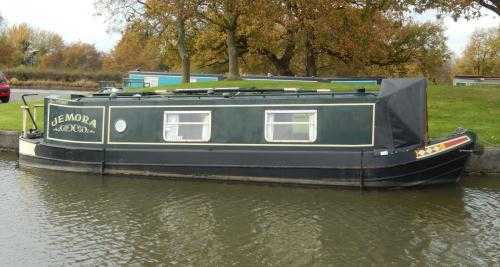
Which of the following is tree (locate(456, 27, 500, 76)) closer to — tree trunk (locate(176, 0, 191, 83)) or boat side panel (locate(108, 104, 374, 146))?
tree trunk (locate(176, 0, 191, 83))

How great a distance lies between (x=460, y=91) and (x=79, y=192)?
15.0 meters

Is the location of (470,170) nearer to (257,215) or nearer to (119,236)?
(257,215)

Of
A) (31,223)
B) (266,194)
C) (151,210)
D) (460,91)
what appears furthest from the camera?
(460,91)

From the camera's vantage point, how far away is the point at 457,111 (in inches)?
674

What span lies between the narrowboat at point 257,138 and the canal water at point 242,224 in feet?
1.44

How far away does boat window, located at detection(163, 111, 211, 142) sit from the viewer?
42.7 ft

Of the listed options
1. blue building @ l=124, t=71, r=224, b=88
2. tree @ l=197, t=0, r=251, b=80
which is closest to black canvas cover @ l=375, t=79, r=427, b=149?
tree @ l=197, t=0, r=251, b=80

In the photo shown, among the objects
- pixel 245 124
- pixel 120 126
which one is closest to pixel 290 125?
pixel 245 124

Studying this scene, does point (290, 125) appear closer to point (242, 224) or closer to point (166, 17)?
point (242, 224)

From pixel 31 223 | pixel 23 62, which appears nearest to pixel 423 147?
pixel 31 223

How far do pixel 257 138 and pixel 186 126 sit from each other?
5.74 ft

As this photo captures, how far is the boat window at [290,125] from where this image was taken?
40.2 feet

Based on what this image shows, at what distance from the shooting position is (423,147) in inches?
450

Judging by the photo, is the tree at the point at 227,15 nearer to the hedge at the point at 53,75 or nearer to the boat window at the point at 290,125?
the boat window at the point at 290,125
